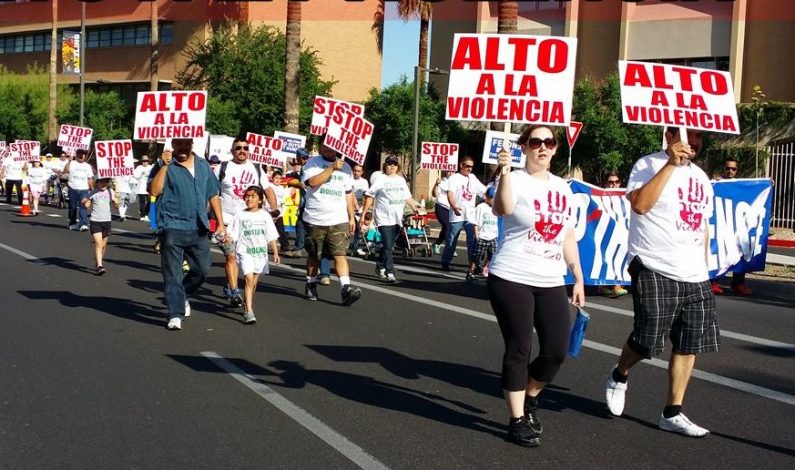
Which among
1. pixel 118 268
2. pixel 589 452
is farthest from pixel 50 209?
pixel 589 452

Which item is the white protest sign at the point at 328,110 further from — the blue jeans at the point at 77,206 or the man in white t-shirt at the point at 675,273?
the blue jeans at the point at 77,206

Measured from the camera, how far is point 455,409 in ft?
22.6

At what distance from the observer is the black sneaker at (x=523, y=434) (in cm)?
595

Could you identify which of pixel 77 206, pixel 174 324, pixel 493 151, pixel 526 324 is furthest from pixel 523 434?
pixel 77 206

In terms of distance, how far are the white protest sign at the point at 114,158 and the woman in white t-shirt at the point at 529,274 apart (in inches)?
624

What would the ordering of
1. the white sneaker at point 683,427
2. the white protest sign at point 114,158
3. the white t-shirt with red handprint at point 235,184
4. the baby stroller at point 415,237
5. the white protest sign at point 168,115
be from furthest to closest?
the white protest sign at point 114,158, the baby stroller at point 415,237, the white protest sign at point 168,115, the white t-shirt with red handprint at point 235,184, the white sneaker at point 683,427

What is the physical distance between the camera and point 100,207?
587 inches

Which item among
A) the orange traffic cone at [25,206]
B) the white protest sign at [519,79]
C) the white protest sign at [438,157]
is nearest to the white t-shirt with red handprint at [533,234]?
the white protest sign at [519,79]

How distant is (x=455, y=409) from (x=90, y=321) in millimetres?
4740

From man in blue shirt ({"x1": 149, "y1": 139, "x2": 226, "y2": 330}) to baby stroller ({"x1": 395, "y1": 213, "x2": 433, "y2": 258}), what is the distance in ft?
30.6

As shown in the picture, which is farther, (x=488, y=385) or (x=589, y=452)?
(x=488, y=385)

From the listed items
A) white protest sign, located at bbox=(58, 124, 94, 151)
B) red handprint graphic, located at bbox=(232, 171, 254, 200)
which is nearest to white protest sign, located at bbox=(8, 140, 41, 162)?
white protest sign, located at bbox=(58, 124, 94, 151)

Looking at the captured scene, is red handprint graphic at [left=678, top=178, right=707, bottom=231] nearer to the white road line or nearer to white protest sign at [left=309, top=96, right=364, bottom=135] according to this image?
the white road line

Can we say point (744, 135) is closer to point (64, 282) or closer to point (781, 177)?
point (781, 177)
